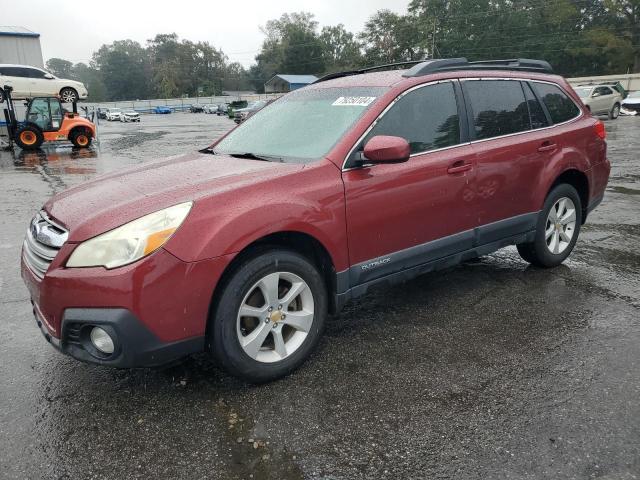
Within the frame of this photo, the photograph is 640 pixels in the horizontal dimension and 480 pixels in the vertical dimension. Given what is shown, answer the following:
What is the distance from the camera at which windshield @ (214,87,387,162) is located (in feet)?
10.8

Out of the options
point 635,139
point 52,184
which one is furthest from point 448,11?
point 52,184

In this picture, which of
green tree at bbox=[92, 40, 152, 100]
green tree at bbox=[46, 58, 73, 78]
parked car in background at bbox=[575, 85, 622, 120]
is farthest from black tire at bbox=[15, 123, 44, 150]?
green tree at bbox=[46, 58, 73, 78]

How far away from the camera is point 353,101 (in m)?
3.47

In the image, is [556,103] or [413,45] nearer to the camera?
[556,103]

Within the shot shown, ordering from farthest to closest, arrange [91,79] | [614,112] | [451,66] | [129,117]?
[91,79]
[129,117]
[614,112]
[451,66]

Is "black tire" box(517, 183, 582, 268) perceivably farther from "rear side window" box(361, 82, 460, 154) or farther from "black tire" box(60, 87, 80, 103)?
"black tire" box(60, 87, 80, 103)

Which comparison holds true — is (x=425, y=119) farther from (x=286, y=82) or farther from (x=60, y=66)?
(x=60, y=66)

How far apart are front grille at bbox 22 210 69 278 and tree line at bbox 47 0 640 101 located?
2983 inches

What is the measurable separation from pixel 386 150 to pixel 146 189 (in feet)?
4.69

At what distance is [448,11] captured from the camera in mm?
79000

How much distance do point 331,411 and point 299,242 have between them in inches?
39.1

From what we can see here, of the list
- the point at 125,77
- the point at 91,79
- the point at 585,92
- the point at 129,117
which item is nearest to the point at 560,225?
the point at 585,92

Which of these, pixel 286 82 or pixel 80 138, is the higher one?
pixel 286 82

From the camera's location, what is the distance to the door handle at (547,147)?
420cm
